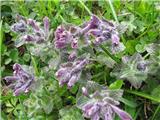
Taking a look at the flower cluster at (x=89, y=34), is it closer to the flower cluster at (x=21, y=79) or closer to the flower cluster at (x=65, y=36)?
the flower cluster at (x=65, y=36)

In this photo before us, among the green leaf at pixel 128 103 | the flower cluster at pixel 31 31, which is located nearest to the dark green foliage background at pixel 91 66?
the green leaf at pixel 128 103

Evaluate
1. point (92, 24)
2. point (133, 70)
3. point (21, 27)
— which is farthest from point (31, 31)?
point (133, 70)

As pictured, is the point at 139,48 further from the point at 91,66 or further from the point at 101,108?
the point at 101,108

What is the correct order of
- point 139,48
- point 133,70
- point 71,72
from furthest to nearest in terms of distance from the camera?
point 139,48 → point 133,70 → point 71,72

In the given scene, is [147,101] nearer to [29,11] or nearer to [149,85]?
[149,85]

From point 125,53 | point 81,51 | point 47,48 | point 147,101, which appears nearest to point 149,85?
point 147,101

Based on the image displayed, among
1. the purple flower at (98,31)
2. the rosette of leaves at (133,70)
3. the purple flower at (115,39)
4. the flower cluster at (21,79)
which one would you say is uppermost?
the purple flower at (98,31)

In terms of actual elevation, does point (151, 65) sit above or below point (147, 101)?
above
